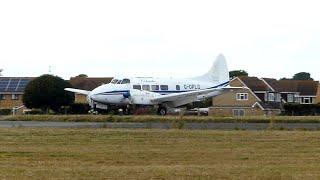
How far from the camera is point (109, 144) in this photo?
21.0 metres

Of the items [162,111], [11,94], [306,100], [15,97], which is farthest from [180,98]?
[306,100]

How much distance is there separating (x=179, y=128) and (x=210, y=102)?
211 ft

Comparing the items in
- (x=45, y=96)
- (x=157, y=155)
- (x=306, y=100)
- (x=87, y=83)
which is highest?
(x=87, y=83)

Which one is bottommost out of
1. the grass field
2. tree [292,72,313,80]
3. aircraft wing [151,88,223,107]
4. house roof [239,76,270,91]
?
the grass field

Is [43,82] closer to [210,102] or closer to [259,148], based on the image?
[210,102]

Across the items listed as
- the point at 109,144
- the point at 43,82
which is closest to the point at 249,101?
the point at 43,82

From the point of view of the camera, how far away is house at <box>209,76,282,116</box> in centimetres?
8656

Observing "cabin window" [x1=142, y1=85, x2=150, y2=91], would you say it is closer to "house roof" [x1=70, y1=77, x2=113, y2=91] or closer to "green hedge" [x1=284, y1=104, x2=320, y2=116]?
"green hedge" [x1=284, y1=104, x2=320, y2=116]

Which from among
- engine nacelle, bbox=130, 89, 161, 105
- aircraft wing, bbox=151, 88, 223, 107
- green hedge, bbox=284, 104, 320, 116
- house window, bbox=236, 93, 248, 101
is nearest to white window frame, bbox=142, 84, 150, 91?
engine nacelle, bbox=130, 89, 161, 105

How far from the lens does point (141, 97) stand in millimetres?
53594

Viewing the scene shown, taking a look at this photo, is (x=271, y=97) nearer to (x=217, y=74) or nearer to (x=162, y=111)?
(x=217, y=74)

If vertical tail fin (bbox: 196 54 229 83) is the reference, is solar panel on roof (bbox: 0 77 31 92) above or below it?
above

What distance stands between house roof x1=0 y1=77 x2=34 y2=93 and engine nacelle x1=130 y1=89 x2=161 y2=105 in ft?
165

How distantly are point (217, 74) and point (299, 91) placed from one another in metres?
48.6
